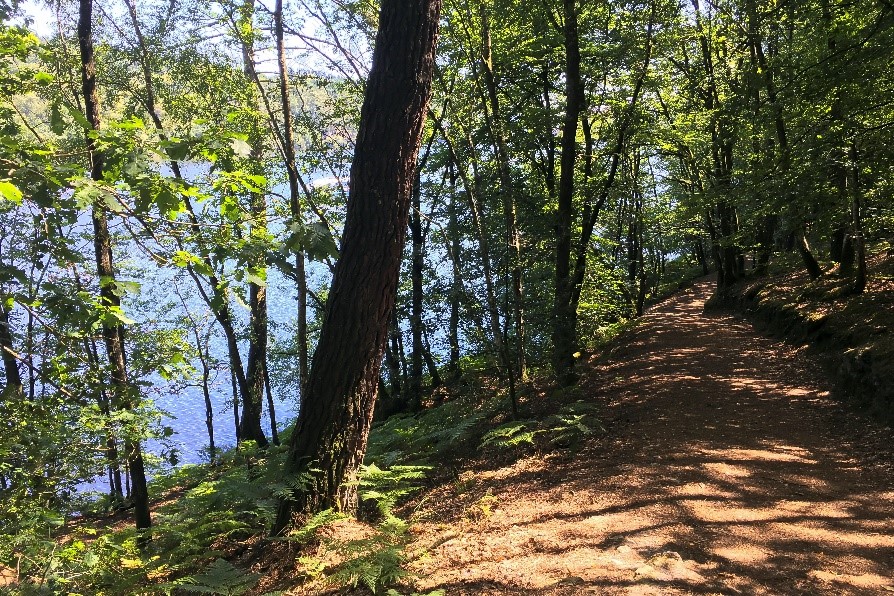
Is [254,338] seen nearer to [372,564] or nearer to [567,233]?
[567,233]

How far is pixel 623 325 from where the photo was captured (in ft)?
49.6

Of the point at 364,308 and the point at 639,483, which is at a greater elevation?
the point at 364,308

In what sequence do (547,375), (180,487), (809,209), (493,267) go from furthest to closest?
1. (180,487)
2. (547,375)
3. (809,209)
4. (493,267)

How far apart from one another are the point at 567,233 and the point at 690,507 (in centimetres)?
488

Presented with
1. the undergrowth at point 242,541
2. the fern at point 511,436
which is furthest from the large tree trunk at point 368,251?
the fern at point 511,436

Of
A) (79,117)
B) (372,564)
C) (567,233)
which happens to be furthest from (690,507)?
(79,117)

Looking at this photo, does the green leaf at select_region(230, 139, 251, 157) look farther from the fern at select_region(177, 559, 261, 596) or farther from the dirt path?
the dirt path

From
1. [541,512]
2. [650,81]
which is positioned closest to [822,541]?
[541,512]

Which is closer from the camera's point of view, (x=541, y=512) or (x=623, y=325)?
(x=541, y=512)

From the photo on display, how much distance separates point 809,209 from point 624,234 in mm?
12110

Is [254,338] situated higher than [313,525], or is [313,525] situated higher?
[254,338]

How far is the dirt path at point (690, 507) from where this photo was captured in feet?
12.4

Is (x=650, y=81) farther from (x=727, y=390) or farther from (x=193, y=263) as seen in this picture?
(x=193, y=263)

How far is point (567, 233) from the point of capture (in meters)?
8.84
